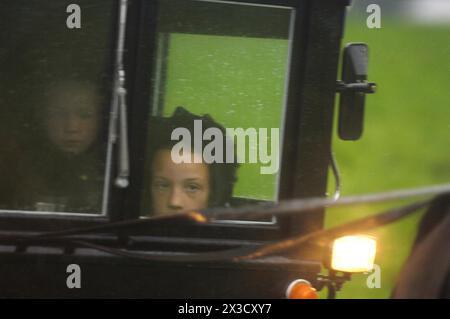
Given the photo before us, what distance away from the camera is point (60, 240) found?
8.22ft

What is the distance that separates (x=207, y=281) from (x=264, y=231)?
0.82 feet

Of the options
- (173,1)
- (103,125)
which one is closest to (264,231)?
(103,125)

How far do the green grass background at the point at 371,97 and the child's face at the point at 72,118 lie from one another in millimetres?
239

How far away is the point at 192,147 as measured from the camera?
260 cm

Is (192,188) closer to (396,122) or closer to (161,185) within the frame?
(161,185)

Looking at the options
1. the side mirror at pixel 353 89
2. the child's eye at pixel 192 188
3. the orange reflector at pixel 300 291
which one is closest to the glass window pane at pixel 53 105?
the child's eye at pixel 192 188

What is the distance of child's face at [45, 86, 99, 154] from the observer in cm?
254

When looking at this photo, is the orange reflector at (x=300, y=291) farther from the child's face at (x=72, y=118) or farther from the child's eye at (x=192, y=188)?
the child's face at (x=72, y=118)

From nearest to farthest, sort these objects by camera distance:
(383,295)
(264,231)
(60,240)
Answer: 1. (60,240)
2. (264,231)
3. (383,295)

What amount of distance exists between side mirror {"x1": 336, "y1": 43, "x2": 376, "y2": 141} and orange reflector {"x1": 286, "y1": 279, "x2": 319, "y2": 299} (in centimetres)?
52

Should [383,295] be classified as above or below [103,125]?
below

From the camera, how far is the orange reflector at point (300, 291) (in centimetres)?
260
